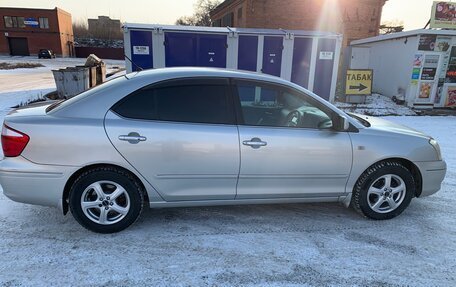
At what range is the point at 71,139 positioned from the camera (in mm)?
2904

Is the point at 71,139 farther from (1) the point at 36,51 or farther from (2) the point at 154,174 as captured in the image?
(1) the point at 36,51

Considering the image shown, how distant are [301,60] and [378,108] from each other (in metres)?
3.27

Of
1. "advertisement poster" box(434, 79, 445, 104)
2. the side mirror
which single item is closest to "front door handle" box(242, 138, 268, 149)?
the side mirror

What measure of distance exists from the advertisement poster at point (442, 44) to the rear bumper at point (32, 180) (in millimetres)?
12312

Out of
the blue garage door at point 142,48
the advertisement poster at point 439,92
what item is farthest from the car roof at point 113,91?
the advertisement poster at point 439,92

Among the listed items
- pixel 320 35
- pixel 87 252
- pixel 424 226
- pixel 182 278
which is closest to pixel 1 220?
pixel 87 252

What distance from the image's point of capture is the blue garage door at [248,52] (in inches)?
423

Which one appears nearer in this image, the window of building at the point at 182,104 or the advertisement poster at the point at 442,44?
the window of building at the point at 182,104

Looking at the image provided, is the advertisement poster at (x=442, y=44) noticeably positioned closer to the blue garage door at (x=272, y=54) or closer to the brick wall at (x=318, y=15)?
the blue garage door at (x=272, y=54)

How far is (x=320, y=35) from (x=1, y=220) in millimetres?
10224

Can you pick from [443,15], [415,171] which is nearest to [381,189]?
[415,171]

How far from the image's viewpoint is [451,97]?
11.9m

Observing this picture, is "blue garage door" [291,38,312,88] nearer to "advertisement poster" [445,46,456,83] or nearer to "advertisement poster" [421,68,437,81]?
"advertisement poster" [421,68,437,81]

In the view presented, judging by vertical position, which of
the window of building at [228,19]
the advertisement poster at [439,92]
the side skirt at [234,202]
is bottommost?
the side skirt at [234,202]
